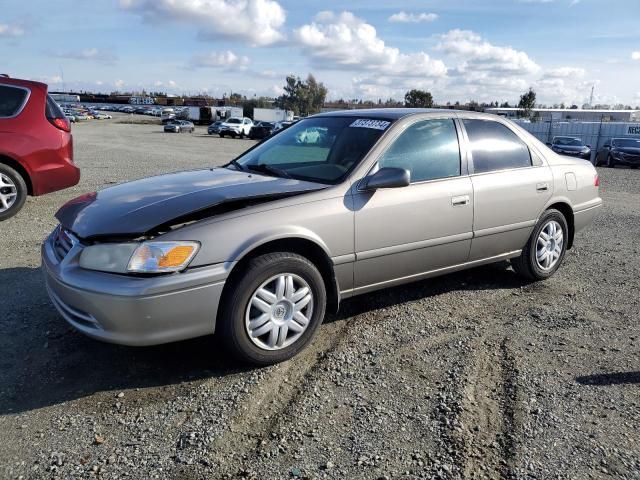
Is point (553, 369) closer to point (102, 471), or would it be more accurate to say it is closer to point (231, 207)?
point (231, 207)

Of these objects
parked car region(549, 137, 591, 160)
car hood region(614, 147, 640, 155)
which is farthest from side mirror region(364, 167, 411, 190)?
car hood region(614, 147, 640, 155)

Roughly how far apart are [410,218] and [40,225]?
5204 millimetres

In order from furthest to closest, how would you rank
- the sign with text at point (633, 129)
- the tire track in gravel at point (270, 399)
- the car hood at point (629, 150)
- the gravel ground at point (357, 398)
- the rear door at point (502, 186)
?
the sign with text at point (633, 129) → the car hood at point (629, 150) → the rear door at point (502, 186) → the tire track in gravel at point (270, 399) → the gravel ground at point (357, 398)

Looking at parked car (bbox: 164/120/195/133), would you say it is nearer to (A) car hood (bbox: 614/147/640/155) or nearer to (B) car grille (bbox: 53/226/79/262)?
(A) car hood (bbox: 614/147/640/155)

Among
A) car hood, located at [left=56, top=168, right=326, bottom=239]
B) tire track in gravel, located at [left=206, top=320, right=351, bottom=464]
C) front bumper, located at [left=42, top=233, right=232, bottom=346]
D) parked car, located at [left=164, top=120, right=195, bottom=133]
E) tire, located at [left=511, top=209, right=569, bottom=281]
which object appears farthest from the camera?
parked car, located at [left=164, top=120, right=195, bottom=133]

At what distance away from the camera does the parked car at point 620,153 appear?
22.5m

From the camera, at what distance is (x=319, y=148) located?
449 centimetres

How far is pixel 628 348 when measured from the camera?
A: 154 inches

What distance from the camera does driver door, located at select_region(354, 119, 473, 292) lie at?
387 cm

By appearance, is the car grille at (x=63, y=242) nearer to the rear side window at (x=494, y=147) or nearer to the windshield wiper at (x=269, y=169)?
the windshield wiper at (x=269, y=169)

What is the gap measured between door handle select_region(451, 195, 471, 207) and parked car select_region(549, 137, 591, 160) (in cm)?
2106

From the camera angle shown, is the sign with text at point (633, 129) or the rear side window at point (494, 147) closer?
the rear side window at point (494, 147)

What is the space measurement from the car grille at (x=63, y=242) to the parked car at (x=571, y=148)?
23.1 metres

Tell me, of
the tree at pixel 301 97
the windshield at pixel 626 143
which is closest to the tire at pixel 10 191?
the windshield at pixel 626 143
